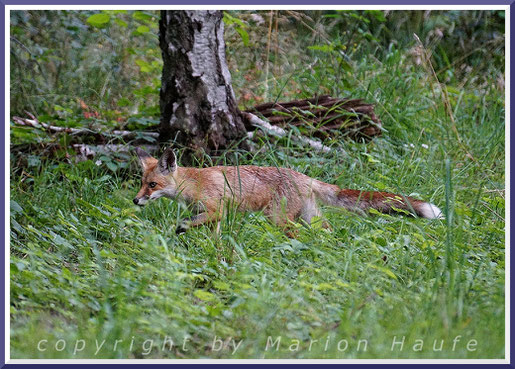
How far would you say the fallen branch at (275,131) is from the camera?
6.96m

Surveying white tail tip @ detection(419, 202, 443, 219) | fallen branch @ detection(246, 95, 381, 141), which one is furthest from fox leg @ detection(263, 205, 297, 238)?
fallen branch @ detection(246, 95, 381, 141)

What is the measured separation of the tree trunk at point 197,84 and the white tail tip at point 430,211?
2.35 m

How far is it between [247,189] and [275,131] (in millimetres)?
1362

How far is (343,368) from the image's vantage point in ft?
10.7

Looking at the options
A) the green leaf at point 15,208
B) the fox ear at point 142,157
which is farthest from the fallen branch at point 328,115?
the green leaf at point 15,208

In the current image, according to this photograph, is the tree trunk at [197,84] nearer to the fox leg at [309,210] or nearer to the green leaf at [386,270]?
the fox leg at [309,210]

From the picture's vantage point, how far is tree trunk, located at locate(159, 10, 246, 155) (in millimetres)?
6746

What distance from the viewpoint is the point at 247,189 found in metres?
5.86

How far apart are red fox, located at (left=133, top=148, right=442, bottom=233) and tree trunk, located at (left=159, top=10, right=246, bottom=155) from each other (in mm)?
823

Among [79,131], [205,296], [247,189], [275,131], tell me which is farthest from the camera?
[79,131]

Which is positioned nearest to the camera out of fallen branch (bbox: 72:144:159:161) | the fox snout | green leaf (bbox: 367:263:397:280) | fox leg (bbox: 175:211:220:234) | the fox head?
Answer: green leaf (bbox: 367:263:397:280)

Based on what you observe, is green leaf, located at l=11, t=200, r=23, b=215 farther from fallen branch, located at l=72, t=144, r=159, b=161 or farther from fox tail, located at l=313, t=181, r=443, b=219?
fox tail, located at l=313, t=181, r=443, b=219

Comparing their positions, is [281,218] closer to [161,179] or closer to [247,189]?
[247,189]

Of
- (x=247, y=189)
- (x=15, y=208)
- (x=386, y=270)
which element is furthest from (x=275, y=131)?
(x=386, y=270)
